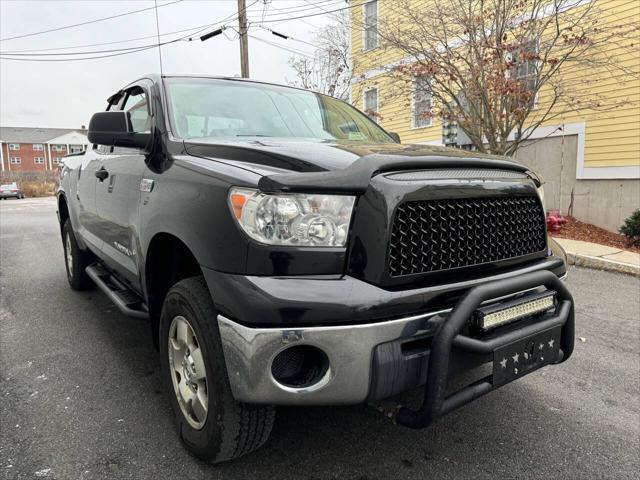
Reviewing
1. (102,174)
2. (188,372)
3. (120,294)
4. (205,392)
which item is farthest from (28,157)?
(205,392)

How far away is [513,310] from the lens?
195cm

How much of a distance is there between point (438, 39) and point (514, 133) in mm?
3105

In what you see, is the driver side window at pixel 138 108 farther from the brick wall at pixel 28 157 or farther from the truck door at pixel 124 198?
the brick wall at pixel 28 157

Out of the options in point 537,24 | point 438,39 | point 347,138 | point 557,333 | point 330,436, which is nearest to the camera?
point 557,333

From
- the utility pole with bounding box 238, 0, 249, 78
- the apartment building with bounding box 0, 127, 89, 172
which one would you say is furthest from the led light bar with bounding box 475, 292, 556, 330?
the apartment building with bounding box 0, 127, 89, 172

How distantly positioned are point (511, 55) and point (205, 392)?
1001 centimetres

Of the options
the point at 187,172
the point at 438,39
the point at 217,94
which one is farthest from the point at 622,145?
the point at 187,172

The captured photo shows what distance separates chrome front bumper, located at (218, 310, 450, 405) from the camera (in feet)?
5.38

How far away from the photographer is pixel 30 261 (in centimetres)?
705

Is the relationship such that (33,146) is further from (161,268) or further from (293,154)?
(293,154)

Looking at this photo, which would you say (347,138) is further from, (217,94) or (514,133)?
(514,133)

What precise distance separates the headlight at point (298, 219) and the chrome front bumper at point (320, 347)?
1.05 feet

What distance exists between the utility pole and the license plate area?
14644 millimetres

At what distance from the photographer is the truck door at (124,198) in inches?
109
